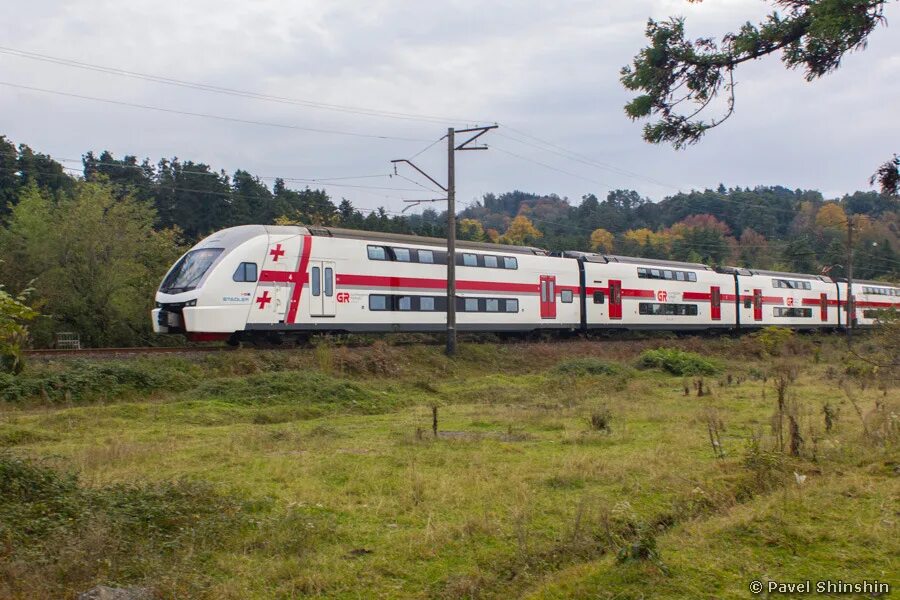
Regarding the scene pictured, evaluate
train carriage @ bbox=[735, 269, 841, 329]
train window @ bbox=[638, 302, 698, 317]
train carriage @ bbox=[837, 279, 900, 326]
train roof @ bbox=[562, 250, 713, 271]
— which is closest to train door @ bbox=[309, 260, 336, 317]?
train roof @ bbox=[562, 250, 713, 271]

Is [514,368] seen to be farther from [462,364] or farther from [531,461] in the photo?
[531,461]

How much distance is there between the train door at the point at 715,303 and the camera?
43781 mm

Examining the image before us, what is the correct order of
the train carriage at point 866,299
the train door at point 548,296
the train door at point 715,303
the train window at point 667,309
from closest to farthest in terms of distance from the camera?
1. the train door at point 548,296
2. the train window at point 667,309
3. the train door at point 715,303
4. the train carriage at point 866,299

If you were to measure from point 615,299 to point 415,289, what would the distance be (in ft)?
43.2

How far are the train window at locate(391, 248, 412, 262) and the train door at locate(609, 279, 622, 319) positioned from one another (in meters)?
13.0

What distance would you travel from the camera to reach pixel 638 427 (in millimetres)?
14977

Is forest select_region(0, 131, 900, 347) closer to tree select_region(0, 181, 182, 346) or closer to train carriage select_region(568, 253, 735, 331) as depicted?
tree select_region(0, 181, 182, 346)

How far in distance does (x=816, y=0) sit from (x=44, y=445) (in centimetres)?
1249

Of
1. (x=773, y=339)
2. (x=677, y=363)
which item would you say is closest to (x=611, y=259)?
(x=773, y=339)

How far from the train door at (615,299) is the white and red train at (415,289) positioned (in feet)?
0.22

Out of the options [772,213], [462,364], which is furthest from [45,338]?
[772,213]

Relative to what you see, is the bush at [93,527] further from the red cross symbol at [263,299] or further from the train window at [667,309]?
the train window at [667,309]

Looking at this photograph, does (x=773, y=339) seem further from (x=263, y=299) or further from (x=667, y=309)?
(x=263, y=299)

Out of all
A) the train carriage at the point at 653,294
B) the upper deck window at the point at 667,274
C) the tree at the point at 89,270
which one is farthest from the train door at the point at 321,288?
the upper deck window at the point at 667,274
